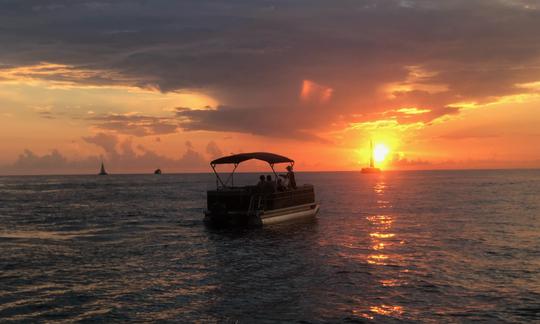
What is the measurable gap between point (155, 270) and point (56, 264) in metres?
5.07

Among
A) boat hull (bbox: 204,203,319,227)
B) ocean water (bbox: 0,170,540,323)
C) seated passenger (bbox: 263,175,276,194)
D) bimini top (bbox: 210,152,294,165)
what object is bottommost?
ocean water (bbox: 0,170,540,323)

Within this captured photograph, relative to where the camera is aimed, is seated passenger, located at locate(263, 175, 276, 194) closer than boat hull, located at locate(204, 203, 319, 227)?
No

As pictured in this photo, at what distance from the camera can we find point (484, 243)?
2750 cm

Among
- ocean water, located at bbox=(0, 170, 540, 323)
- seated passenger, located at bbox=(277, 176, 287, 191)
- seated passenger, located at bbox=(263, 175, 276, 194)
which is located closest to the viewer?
ocean water, located at bbox=(0, 170, 540, 323)

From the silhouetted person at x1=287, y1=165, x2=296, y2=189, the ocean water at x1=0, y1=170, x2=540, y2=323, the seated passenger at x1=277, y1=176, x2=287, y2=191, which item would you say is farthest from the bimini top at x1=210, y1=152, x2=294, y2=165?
the ocean water at x1=0, y1=170, x2=540, y2=323

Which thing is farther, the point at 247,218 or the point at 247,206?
the point at 247,206

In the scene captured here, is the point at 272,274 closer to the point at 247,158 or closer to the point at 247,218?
the point at 247,218

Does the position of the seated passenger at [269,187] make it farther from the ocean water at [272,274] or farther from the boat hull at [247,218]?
the ocean water at [272,274]

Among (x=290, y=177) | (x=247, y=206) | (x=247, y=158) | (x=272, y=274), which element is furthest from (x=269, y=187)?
(x=272, y=274)

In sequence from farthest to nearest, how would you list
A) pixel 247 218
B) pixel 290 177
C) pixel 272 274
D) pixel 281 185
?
pixel 290 177
pixel 281 185
pixel 247 218
pixel 272 274

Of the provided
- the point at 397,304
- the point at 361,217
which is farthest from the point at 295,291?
the point at 361,217

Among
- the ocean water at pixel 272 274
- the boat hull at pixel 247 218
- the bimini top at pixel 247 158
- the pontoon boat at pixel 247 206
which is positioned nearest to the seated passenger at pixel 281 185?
the pontoon boat at pixel 247 206

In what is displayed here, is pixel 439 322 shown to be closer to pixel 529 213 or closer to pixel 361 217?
pixel 361 217

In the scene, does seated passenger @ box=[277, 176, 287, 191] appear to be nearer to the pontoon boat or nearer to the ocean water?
the pontoon boat
